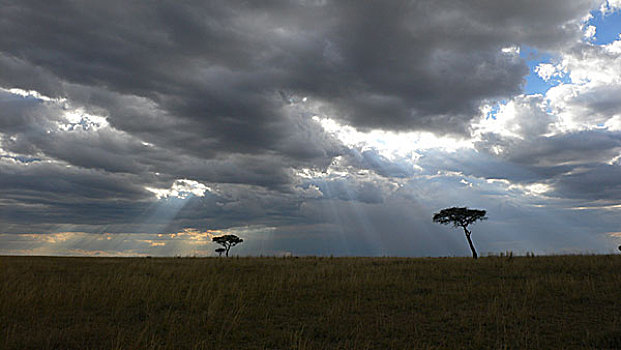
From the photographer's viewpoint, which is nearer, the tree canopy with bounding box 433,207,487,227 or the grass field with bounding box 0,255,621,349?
the grass field with bounding box 0,255,621,349

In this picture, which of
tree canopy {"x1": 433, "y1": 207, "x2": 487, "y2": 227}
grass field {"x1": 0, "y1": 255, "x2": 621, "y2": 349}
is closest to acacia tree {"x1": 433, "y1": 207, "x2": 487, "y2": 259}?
tree canopy {"x1": 433, "y1": 207, "x2": 487, "y2": 227}

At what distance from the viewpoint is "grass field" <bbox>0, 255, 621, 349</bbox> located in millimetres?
8891

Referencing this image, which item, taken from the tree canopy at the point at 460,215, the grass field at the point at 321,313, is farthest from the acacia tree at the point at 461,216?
the grass field at the point at 321,313

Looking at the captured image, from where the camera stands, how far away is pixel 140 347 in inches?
326

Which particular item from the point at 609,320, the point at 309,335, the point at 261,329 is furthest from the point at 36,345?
the point at 609,320

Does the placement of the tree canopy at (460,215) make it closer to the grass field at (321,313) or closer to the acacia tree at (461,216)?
the acacia tree at (461,216)

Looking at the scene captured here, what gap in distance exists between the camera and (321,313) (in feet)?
38.6

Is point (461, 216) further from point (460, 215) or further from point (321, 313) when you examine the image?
point (321, 313)

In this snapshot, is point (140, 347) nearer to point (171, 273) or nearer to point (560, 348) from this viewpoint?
point (560, 348)

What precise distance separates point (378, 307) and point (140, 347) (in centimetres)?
735

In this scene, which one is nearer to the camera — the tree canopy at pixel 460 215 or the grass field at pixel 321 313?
the grass field at pixel 321 313

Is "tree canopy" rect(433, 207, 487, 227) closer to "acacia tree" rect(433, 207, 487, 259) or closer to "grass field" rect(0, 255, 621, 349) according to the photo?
"acacia tree" rect(433, 207, 487, 259)

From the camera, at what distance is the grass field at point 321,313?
29.2 feet

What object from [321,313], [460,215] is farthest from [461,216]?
[321,313]
